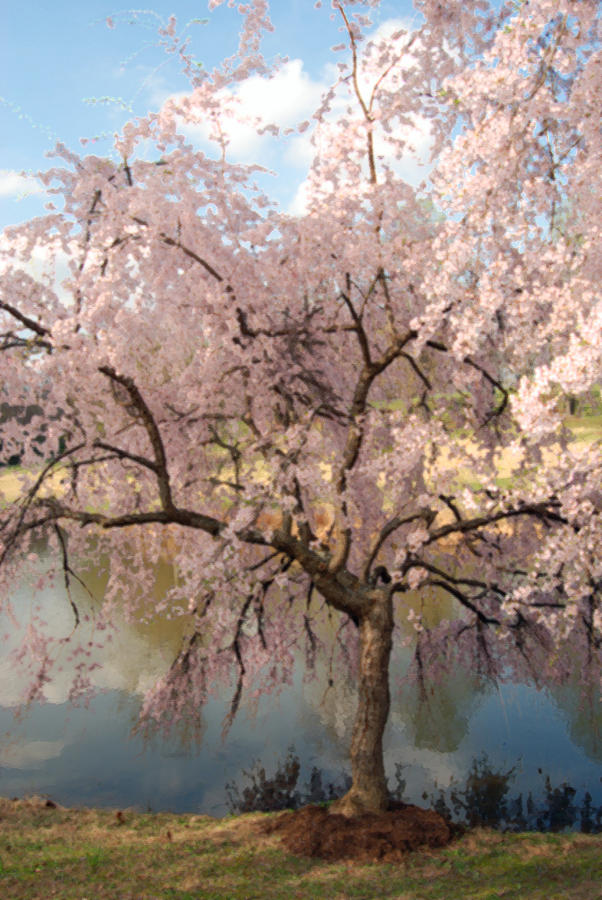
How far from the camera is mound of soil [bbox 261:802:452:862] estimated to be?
5992 millimetres

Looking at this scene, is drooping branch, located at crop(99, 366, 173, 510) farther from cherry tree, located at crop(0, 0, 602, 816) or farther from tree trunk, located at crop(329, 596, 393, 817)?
tree trunk, located at crop(329, 596, 393, 817)

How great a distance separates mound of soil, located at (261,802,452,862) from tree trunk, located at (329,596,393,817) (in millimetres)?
158

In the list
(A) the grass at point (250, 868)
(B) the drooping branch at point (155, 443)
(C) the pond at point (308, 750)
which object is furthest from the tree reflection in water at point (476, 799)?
(B) the drooping branch at point (155, 443)

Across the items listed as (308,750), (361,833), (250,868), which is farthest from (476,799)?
(250,868)

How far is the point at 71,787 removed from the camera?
28.4ft

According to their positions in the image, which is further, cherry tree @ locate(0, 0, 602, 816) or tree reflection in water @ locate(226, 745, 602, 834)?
tree reflection in water @ locate(226, 745, 602, 834)

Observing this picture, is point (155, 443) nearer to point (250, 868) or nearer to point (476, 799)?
point (250, 868)

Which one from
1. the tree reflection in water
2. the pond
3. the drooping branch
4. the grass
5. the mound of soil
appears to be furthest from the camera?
the pond

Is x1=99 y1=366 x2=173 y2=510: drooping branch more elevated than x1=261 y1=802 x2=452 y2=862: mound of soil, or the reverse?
x1=99 y1=366 x2=173 y2=510: drooping branch

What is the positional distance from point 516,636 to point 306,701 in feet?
13.5

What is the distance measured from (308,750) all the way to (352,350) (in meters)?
5.29

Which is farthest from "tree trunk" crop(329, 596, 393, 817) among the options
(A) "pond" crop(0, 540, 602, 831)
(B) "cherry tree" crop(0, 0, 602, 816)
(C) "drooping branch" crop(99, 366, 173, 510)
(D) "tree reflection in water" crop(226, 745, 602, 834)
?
(C) "drooping branch" crop(99, 366, 173, 510)

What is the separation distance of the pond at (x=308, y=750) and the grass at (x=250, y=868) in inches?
55.3

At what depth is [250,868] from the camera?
18.9 ft
